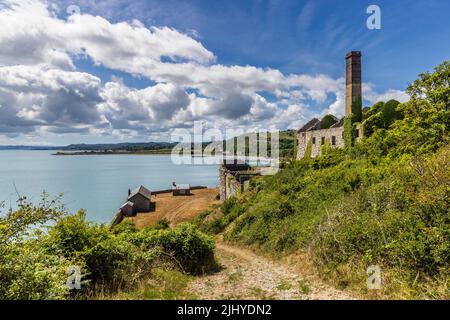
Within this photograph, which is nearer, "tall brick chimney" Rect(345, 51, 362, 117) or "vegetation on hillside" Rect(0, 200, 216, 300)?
"vegetation on hillside" Rect(0, 200, 216, 300)

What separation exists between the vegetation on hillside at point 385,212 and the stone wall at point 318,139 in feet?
13.1

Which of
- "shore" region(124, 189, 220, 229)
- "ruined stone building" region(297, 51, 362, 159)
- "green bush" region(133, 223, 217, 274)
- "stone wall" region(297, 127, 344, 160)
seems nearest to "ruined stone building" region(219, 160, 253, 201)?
"shore" region(124, 189, 220, 229)

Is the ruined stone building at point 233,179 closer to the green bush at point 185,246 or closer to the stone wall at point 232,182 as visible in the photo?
the stone wall at point 232,182

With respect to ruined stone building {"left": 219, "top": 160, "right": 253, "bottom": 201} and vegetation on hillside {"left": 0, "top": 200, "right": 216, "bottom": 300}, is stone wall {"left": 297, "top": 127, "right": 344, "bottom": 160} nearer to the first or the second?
ruined stone building {"left": 219, "top": 160, "right": 253, "bottom": 201}

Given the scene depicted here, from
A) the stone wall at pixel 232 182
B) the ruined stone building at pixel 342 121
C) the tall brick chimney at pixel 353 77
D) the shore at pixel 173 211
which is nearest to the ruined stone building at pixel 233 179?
the stone wall at pixel 232 182

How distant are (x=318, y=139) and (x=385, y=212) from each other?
736 inches

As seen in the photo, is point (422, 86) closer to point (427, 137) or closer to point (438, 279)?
point (427, 137)

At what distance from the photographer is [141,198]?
40.6 metres

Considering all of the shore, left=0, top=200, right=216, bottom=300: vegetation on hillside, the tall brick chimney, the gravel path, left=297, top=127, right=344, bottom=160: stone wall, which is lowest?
the shore

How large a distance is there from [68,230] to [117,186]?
68.4 m

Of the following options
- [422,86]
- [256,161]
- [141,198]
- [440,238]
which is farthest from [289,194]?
[256,161]

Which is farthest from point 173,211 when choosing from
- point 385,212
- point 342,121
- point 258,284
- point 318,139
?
point 385,212

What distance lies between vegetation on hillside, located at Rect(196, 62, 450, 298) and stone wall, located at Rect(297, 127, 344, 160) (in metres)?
3.98

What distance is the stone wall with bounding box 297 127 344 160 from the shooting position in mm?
23612
